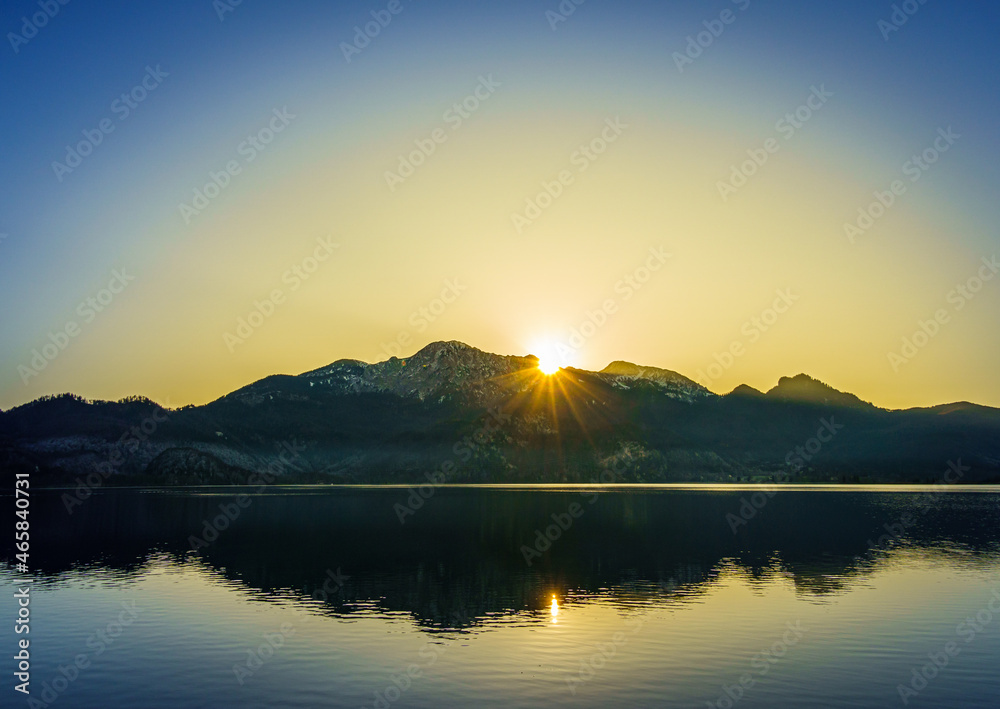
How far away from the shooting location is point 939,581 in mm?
84250

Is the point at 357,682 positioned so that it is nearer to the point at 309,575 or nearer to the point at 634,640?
the point at 634,640

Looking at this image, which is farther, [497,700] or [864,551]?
[864,551]

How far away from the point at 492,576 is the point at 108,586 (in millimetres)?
39316

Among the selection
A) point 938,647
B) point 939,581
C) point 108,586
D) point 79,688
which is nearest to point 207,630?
point 79,688

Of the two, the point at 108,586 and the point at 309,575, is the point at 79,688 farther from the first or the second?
the point at 309,575

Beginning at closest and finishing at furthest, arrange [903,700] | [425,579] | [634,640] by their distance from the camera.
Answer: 1. [903,700]
2. [634,640]
3. [425,579]

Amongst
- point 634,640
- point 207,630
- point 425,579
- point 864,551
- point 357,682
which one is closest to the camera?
point 357,682

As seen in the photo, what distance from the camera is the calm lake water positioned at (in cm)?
4362

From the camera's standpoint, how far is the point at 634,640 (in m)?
55.9

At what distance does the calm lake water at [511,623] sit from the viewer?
4362cm

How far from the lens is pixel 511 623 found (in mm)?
63250

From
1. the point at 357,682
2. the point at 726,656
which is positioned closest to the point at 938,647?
the point at 726,656

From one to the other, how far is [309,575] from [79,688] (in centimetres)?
4654

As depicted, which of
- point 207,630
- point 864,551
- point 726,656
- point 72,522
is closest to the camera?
point 726,656
